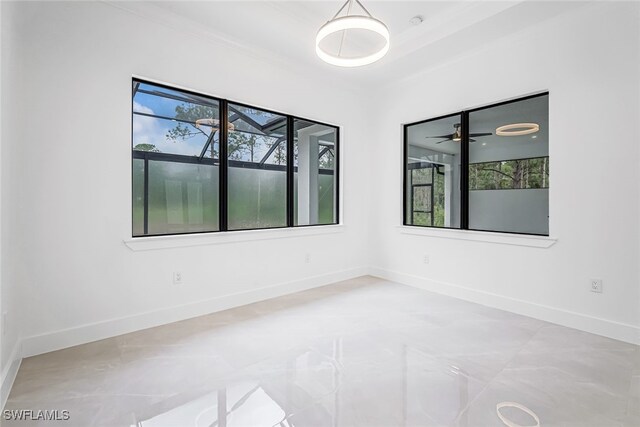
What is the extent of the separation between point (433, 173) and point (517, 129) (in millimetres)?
1192

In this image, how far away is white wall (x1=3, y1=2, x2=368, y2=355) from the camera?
8.21 feet

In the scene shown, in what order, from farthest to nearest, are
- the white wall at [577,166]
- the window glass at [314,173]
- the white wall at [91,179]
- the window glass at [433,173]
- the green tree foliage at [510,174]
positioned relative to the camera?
the window glass at [314,173], the window glass at [433,173], the green tree foliage at [510,174], the white wall at [577,166], the white wall at [91,179]

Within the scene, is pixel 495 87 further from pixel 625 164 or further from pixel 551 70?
pixel 625 164

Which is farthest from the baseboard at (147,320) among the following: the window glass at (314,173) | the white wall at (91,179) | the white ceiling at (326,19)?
the white ceiling at (326,19)

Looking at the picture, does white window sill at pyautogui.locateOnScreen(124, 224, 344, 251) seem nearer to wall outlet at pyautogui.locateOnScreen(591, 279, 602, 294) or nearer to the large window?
the large window

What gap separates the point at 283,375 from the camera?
2.26m

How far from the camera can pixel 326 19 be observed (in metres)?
3.49

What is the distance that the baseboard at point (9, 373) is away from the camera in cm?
193

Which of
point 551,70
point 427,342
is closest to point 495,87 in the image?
point 551,70

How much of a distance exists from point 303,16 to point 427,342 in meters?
3.46

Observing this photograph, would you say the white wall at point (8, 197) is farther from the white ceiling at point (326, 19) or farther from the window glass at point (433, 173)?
the window glass at point (433, 173)

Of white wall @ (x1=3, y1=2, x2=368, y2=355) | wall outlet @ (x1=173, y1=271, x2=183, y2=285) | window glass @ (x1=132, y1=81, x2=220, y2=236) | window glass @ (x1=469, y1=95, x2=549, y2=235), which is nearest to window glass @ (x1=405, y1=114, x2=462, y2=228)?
window glass @ (x1=469, y1=95, x2=549, y2=235)

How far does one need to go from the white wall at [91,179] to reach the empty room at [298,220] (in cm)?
2

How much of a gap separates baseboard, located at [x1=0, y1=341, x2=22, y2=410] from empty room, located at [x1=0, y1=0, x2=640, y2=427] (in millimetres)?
29
